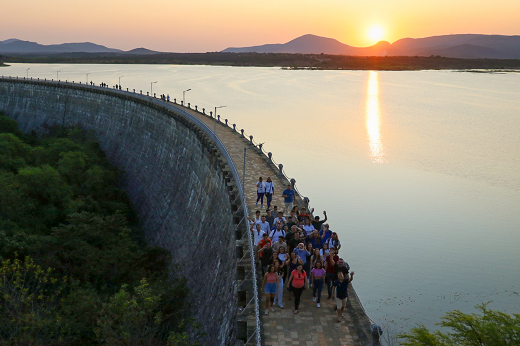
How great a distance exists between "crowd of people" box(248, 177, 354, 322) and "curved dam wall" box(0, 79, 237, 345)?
2642mm

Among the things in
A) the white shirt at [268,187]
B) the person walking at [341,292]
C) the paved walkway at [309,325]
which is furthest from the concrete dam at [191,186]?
the white shirt at [268,187]

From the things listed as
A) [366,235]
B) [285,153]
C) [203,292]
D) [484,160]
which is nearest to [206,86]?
[285,153]

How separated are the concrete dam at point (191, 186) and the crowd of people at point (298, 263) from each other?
70 cm

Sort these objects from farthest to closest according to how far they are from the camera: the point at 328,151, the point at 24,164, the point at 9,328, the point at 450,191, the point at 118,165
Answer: the point at 328,151
the point at 118,165
the point at 24,164
the point at 450,191
the point at 9,328

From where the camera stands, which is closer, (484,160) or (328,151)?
(484,160)

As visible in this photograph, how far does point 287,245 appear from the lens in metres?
15.4

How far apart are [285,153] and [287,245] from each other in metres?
39.1

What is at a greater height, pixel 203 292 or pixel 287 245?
pixel 287 245

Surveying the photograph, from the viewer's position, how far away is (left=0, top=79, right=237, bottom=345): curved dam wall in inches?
853

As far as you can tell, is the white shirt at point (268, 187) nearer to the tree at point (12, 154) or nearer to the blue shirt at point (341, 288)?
the blue shirt at point (341, 288)

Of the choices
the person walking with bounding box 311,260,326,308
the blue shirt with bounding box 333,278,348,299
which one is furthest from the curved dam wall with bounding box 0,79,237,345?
the blue shirt with bounding box 333,278,348,299

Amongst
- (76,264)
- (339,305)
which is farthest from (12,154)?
(339,305)

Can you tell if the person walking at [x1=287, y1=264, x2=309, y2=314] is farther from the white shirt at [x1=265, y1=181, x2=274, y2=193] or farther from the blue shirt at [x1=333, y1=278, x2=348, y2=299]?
the white shirt at [x1=265, y1=181, x2=274, y2=193]

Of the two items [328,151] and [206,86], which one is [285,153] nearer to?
[328,151]
